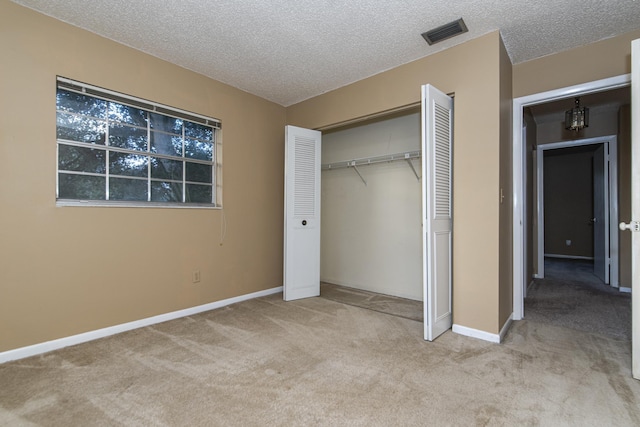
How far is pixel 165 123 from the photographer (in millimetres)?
3248

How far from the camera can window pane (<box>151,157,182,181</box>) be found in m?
3.14

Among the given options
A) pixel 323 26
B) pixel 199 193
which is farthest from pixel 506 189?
pixel 199 193

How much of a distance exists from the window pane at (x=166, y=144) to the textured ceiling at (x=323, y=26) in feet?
2.50

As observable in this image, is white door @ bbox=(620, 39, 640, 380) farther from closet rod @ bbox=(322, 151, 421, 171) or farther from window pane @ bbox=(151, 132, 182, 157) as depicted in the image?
window pane @ bbox=(151, 132, 182, 157)

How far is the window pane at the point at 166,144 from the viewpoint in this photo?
124 inches

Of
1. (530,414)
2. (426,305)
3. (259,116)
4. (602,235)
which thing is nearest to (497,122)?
(426,305)

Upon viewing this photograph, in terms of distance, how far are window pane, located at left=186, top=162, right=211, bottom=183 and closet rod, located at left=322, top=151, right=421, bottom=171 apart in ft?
6.16

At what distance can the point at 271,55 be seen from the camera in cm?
304

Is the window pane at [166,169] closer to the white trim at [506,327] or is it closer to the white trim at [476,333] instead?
the white trim at [476,333]

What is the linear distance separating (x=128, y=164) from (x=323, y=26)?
7.14 feet

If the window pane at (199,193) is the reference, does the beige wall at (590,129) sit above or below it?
→ above

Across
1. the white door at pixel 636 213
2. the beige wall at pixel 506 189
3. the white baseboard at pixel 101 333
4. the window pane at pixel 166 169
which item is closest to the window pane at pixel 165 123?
the window pane at pixel 166 169

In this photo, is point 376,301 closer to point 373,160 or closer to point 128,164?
point 373,160

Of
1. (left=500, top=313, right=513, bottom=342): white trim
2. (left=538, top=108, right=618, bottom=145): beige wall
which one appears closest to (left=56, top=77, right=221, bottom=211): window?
(left=500, top=313, right=513, bottom=342): white trim
